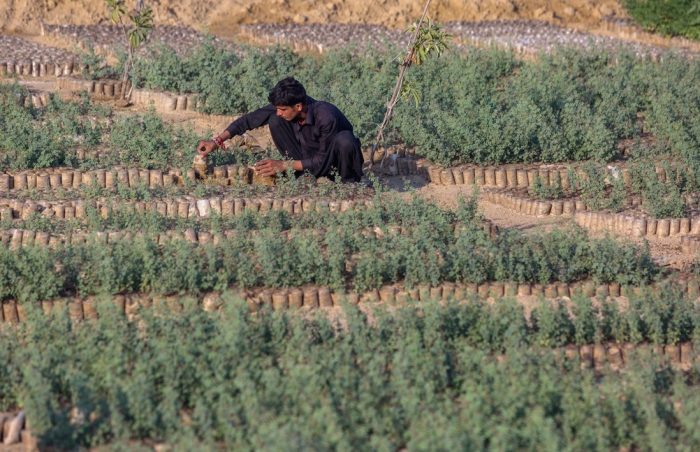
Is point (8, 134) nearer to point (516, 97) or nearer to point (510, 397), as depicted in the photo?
point (516, 97)

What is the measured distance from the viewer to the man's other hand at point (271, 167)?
35.3 ft

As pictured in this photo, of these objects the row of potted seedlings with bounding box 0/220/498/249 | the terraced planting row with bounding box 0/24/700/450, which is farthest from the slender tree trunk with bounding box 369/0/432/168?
the row of potted seedlings with bounding box 0/220/498/249

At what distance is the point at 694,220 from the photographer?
10500 mm

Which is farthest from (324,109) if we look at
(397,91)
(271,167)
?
(397,91)

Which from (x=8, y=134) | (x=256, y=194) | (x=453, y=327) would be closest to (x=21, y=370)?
(x=453, y=327)

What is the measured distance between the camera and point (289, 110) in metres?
10.6

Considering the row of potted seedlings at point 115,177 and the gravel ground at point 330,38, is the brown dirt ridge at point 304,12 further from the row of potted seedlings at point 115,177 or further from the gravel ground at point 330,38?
the row of potted seedlings at point 115,177

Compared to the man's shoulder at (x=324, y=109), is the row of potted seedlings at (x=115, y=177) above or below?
below

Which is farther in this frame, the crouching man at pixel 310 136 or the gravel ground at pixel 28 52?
the gravel ground at pixel 28 52

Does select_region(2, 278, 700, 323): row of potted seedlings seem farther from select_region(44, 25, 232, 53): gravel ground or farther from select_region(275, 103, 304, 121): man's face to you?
select_region(44, 25, 232, 53): gravel ground

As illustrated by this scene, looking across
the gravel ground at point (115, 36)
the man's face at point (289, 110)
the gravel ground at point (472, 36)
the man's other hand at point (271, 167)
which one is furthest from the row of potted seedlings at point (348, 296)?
the gravel ground at point (115, 36)

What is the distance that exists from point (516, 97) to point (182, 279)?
517 centimetres

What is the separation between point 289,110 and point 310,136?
0.50m

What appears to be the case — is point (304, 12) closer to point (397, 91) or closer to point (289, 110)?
point (397, 91)
